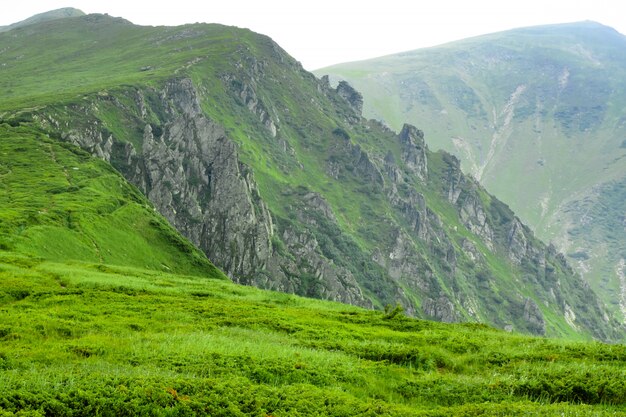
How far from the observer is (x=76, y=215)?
8888 cm

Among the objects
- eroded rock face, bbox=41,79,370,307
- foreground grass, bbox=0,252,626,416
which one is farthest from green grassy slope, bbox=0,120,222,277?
foreground grass, bbox=0,252,626,416

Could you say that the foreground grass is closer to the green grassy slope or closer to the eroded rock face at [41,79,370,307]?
the green grassy slope

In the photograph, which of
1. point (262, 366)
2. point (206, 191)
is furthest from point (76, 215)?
point (206, 191)

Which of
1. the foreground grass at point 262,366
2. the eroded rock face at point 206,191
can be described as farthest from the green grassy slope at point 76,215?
the foreground grass at point 262,366

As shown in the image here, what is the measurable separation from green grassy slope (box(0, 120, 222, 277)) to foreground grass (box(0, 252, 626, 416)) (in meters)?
40.0

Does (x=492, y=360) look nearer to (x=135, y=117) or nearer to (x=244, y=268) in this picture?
(x=244, y=268)

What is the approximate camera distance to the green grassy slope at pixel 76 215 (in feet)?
255

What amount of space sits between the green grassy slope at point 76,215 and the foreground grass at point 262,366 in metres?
40.0

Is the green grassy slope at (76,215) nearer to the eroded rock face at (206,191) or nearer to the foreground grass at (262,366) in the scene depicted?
the eroded rock face at (206,191)

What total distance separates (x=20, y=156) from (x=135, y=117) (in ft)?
248

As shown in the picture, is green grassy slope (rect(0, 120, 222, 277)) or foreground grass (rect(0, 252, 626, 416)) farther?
green grassy slope (rect(0, 120, 222, 277))

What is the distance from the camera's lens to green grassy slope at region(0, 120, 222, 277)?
77.7m

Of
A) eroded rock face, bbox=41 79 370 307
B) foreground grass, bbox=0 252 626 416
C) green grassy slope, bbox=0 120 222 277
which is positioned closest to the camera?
foreground grass, bbox=0 252 626 416

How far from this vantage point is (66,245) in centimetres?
7862
